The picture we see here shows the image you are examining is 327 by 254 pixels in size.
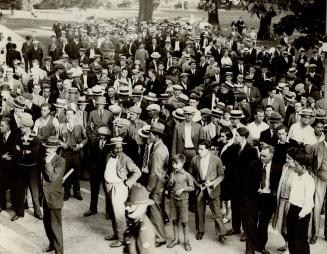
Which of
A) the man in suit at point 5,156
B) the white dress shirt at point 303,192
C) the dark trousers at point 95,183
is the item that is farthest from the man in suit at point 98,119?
the white dress shirt at point 303,192

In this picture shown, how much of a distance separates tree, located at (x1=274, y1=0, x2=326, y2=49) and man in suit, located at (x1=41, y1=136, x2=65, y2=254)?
12.0 ft

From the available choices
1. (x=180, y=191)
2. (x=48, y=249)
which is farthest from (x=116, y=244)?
(x=180, y=191)

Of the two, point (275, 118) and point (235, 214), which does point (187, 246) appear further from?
point (275, 118)

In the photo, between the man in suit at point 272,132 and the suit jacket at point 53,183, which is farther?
the man in suit at point 272,132

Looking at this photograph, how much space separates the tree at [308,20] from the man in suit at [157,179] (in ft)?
7.92

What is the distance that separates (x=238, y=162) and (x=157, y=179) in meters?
1.16

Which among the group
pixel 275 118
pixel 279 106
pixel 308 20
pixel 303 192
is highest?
pixel 308 20

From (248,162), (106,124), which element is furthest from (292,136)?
(106,124)

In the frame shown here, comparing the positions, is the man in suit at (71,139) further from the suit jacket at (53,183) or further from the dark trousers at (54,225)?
the dark trousers at (54,225)

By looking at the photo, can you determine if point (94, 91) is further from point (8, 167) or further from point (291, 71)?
point (291, 71)

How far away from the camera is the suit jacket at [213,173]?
23.1 feet

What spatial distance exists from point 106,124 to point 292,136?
3078 millimetres

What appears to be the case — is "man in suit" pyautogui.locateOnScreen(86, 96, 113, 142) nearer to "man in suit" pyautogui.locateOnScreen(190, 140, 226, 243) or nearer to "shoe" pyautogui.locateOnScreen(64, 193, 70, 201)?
"shoe" pyautogui.locateOnScreen(64, 193, 70, 201)

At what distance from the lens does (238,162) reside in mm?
7199
